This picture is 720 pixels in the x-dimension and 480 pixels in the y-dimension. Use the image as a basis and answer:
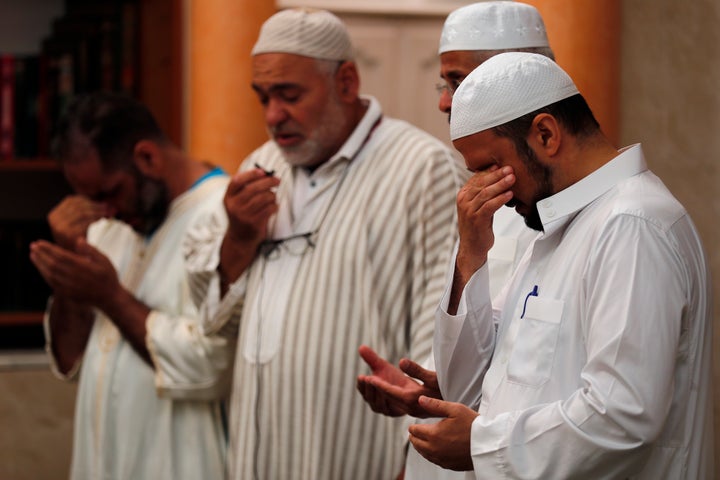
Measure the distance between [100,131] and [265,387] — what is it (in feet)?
3.50

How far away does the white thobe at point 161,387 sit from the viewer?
138 inches

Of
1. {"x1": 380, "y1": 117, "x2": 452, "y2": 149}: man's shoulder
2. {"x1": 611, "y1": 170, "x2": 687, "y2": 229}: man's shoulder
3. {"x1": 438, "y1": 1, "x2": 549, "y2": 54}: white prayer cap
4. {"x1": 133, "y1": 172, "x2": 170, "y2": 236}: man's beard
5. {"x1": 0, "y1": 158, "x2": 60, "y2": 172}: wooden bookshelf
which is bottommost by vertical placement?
{"x1": 0, "y1": 158, "x2": 60, "y2": 172}: wooden bookshelf

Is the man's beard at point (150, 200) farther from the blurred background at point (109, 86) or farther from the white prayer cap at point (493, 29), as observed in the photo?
the white prayer cap at point (493, 29)

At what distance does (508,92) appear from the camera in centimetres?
207

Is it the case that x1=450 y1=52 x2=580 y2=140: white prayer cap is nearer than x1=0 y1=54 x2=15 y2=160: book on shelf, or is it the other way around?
x1=450 y1=52 x2=580 y2=140: white prayer cap

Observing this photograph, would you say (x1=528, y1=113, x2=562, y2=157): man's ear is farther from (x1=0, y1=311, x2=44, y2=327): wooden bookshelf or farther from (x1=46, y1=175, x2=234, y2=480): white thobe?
(x1=0, y1=311, x2=44, y2=327): wooden bookshelf

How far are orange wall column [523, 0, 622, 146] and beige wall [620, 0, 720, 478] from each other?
9cm

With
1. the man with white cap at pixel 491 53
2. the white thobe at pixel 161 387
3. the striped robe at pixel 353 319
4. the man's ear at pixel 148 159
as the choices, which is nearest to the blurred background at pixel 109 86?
the man's ear at pixel 148 159

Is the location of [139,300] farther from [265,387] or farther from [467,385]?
[467,385]

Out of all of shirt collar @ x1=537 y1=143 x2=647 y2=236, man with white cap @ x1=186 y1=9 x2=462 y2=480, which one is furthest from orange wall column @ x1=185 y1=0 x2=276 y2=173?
shirt collar @ x1=537 y1=143 x2=647 y2=236

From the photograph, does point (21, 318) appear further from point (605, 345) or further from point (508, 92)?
point (605, 345)

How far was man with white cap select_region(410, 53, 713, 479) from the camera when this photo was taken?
189 cm

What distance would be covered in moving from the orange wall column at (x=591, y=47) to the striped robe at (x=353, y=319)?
378 millimetres

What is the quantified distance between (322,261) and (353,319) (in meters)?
0.17
